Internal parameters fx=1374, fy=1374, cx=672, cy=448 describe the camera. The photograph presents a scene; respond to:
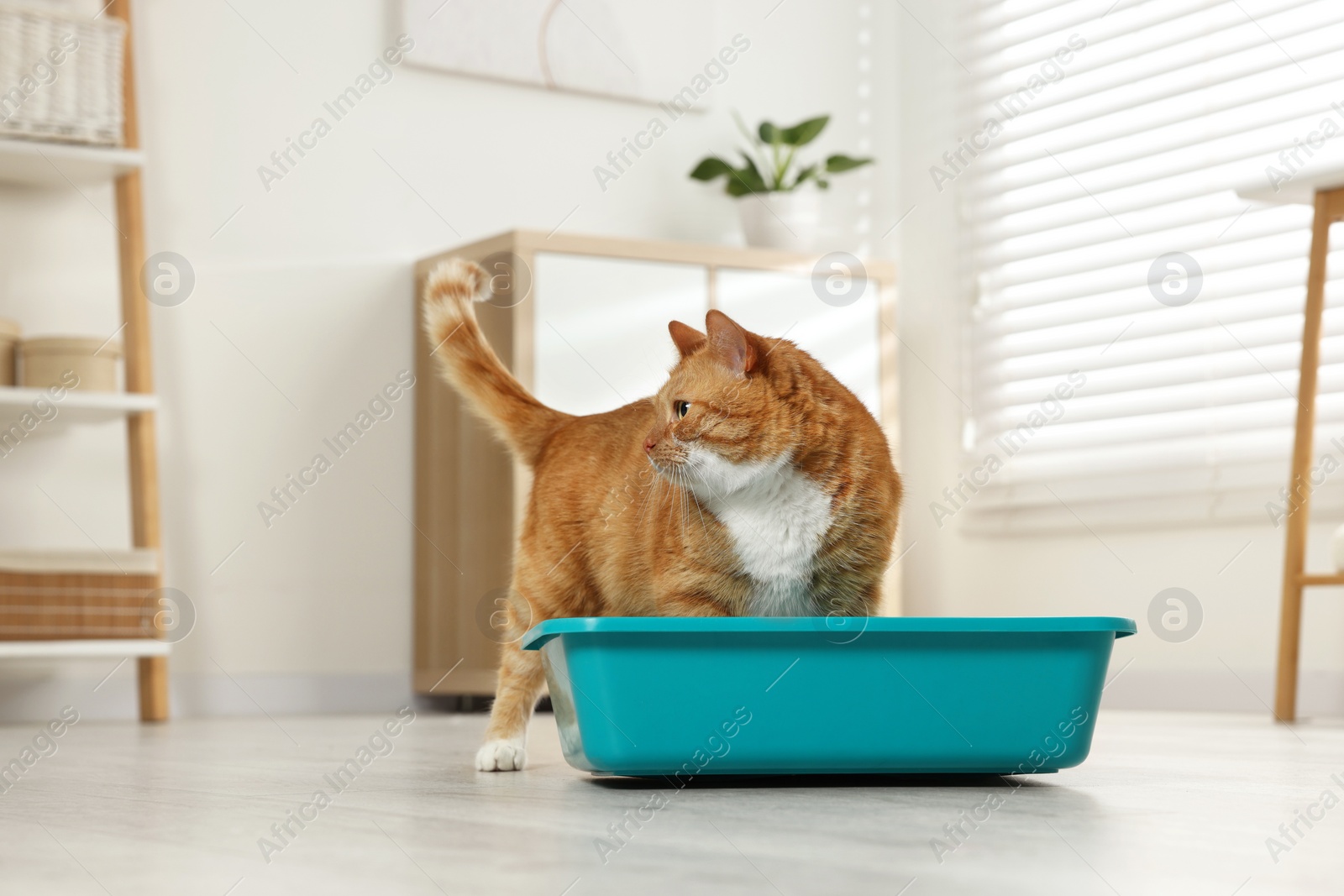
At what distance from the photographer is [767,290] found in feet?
10.9

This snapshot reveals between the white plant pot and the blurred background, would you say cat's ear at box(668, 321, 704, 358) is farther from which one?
the white plant pot

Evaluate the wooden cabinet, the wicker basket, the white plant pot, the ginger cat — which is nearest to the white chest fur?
the ginger cat

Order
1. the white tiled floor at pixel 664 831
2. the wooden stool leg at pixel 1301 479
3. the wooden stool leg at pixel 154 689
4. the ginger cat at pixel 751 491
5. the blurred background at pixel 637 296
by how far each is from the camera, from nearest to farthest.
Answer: the white tiled floor at pixel 664 831 < the ginger cat at pixel 751 491 < the wooden stool leg at pixel 1301 479 < the wooden stool leg at pixel 154 689 < the blurred background at pixel 637 296

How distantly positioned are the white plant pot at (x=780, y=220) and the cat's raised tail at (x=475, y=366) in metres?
1.75

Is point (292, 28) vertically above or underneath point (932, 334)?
above

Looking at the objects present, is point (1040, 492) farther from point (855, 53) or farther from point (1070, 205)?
A: point (855, 53)

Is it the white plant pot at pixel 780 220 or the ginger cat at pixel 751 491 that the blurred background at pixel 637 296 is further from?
the ginger cat at pixel 751 491

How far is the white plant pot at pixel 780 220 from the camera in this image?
3447 millimetres

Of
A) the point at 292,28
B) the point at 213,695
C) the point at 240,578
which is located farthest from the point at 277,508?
the point at 292,28

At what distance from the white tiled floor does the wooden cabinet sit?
4.39 feet

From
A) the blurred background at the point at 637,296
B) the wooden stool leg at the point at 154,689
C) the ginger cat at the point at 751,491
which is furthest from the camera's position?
the blurred background at the point at 637,296

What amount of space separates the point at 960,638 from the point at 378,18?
2535mm

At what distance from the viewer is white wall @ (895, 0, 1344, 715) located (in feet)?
9.27

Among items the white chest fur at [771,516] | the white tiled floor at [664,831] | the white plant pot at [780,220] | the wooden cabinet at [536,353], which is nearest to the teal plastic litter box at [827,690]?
the white tiled floor at [664,831]
